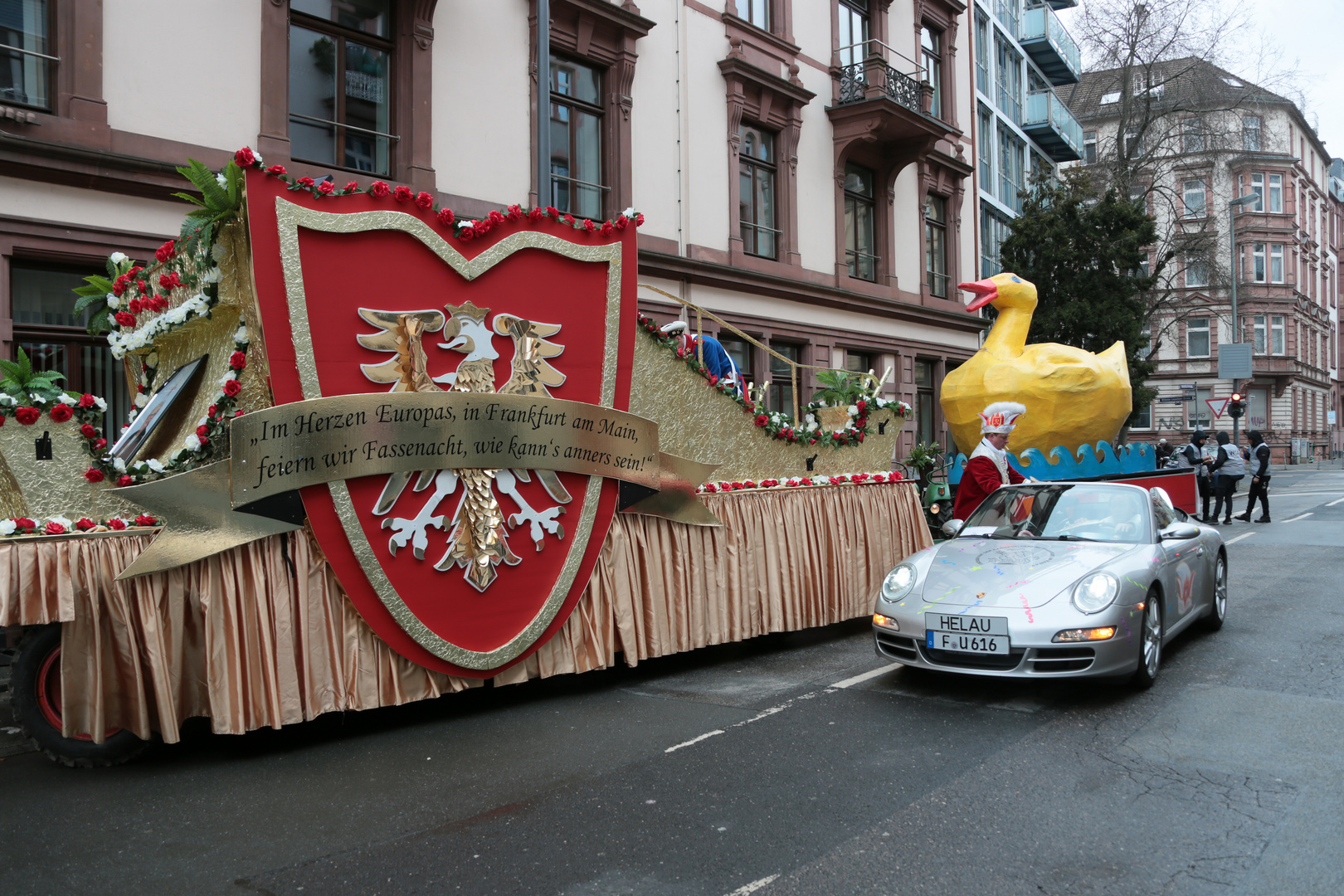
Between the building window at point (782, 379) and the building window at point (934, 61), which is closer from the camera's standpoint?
the building window at point (782, 379)

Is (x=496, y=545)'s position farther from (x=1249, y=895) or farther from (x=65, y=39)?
(x=65, y=39)

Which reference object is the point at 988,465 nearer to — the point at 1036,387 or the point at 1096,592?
the point at 1096,592

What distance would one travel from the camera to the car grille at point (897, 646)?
5855 mm

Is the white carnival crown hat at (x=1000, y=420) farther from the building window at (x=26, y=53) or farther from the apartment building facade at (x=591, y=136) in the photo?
the building window at (x=26, y=53)

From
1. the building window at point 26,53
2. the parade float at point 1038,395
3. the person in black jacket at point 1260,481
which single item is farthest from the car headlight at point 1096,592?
the person in black jacket at point 1260,481

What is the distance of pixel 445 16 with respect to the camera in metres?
12.0

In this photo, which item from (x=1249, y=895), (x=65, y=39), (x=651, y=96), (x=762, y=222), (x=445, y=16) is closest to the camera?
(x=1249, y=895)

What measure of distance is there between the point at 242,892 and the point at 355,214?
3374 millimetres

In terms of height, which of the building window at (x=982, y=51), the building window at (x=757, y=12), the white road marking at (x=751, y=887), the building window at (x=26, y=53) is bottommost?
the white road marking at (x=751, y=887)

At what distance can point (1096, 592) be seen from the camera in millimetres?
5570

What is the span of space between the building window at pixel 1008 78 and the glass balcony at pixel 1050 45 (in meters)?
0.88

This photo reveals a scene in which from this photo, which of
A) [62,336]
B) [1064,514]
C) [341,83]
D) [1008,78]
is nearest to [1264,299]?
[1008,78]

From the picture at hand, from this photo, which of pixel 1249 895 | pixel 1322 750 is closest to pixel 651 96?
pixel 1322 750

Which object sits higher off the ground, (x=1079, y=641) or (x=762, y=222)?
(x=762, y=222)
